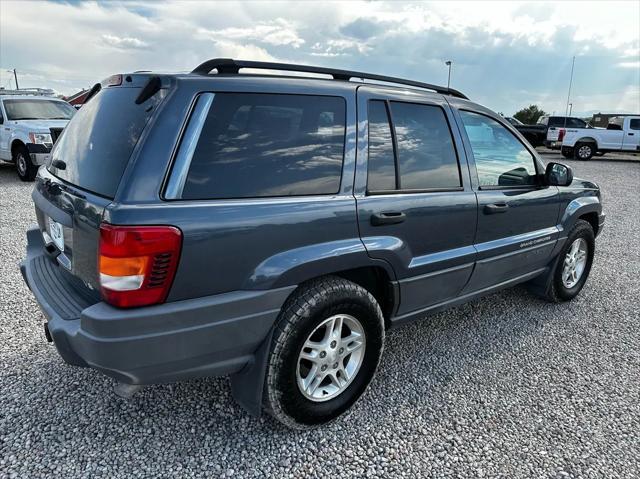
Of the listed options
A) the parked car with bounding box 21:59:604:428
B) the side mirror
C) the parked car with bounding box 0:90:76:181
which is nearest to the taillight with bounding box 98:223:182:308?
the parked car with bounding box 21:59:604:428

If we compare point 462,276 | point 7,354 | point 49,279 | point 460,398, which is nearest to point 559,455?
point 460,398

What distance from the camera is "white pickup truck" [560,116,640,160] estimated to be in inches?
734

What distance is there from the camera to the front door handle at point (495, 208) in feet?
10.1

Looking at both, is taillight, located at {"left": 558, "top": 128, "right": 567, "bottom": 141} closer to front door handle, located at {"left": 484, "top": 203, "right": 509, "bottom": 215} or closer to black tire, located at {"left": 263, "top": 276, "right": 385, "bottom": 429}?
front door handle, located at {"left": 484, "top": 203, "right": 509, "bottom": 215}

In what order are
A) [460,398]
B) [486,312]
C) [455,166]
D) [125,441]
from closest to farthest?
[125,441] → [460,398] → [455,166] → [486,312]

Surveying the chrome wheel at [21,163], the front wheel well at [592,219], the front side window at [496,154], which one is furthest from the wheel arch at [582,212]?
the chrome wheel at [21,163]

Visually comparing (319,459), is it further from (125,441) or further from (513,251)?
(513,251)

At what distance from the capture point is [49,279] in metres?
2.45

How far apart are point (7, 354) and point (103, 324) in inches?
69.5

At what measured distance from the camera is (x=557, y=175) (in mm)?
3586

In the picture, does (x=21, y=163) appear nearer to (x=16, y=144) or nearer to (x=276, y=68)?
(x=16, y=144)

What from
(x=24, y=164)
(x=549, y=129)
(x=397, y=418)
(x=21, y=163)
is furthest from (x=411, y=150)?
(x=549, y=129)

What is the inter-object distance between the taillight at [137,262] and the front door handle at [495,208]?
2.10 meters

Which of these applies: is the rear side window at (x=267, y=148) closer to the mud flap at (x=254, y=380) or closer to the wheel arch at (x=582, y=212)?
the mud flap at (x=254, y=380)
